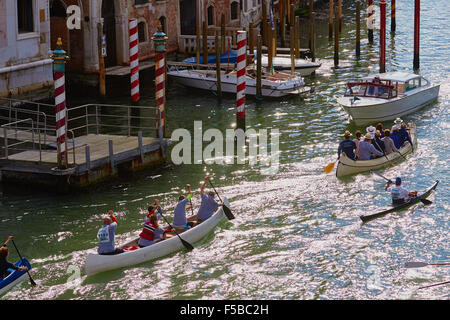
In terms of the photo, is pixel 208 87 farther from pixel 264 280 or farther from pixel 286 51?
pixel 264 280

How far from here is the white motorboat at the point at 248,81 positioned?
1177 inches

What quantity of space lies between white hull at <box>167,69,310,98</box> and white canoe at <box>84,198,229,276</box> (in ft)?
40.1

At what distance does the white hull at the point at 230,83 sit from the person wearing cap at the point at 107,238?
14684 mm

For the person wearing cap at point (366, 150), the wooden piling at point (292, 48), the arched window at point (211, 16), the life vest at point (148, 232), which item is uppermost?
the arched window at point (211, 16)

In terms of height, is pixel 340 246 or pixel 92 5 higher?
pixel 92 5

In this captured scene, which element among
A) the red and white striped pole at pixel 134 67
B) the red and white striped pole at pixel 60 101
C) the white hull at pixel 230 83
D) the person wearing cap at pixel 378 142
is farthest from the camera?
the white hull at pixel 230 83

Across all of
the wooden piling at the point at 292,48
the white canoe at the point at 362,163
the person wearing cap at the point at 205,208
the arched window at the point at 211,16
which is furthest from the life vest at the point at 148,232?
the arched window at the point at 211,16

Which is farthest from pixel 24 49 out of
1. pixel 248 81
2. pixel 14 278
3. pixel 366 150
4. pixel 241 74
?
pixel 14 278

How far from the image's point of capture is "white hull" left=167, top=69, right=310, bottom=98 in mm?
29859

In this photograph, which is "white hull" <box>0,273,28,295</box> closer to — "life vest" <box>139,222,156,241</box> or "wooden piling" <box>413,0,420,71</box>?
"life vest" <box>139,222,156,241</box>

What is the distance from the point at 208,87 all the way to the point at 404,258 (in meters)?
15.7

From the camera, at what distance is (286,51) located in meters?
36.8

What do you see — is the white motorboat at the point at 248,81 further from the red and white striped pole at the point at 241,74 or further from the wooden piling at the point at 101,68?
the red and white striped pole at the point at 241,74
